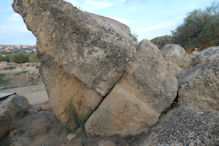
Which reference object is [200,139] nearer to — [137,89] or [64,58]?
[137,89]

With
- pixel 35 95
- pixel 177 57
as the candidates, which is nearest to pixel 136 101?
pixel 177 57

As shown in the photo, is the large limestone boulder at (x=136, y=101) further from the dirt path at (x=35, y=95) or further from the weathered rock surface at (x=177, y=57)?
the dirt path at (x=35, y=95)

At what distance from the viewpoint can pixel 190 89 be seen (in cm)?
231

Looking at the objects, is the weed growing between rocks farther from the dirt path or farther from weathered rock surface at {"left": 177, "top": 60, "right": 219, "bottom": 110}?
the dirt path

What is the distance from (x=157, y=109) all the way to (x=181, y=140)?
599 millimetres

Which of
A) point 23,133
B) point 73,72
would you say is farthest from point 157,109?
point 23,133

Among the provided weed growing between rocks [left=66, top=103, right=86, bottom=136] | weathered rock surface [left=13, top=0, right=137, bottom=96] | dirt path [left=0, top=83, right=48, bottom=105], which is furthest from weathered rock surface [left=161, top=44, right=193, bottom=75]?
dirt path [left=0, top=83, right=48, bottom=105]

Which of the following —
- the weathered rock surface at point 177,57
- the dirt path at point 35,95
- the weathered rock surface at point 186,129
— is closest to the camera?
the weathered rock surface at point 186,129

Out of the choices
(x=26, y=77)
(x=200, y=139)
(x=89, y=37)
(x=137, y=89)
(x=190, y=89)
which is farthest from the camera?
(x=26, y=77)

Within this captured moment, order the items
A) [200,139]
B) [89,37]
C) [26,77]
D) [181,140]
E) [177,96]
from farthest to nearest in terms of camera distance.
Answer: [26,77]
[177,96]
[89,37]
[181,140]
[200,139]

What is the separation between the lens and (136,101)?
2.13 meters

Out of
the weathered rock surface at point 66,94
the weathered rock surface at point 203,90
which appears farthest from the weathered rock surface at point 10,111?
the weathered rock surface at point 203,90

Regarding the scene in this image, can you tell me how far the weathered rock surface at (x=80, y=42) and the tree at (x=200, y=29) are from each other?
12.2 metres

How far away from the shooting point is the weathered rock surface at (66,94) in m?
2.31
